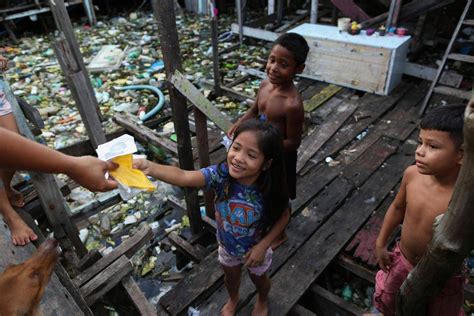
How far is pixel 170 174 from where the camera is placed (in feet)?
5.70

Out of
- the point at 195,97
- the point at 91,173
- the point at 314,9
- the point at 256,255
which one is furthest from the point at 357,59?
the point at 91,173

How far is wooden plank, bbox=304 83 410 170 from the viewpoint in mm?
4234

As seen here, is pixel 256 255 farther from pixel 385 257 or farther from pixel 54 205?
pixel 54 205

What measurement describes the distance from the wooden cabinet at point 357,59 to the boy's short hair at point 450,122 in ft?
12.5

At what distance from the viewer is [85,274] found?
2270 millimetres

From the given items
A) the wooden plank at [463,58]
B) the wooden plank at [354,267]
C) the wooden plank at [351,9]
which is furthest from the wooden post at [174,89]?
the wooden plank at [351,9]

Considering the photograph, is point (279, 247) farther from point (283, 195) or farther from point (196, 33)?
point (196, 33)

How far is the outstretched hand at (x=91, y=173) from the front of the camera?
1.36 m

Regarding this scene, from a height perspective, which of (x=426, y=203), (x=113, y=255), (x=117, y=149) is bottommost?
(x=113, y=255)

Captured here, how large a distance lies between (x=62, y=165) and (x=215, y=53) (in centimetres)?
432

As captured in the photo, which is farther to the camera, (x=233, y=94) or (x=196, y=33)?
(x=196, y=33)

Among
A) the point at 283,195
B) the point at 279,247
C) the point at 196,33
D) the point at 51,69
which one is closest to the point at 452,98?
the point at 279,247

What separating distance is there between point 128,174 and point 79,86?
284 cm

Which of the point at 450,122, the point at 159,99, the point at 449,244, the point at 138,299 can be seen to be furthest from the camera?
the point at 159,99
